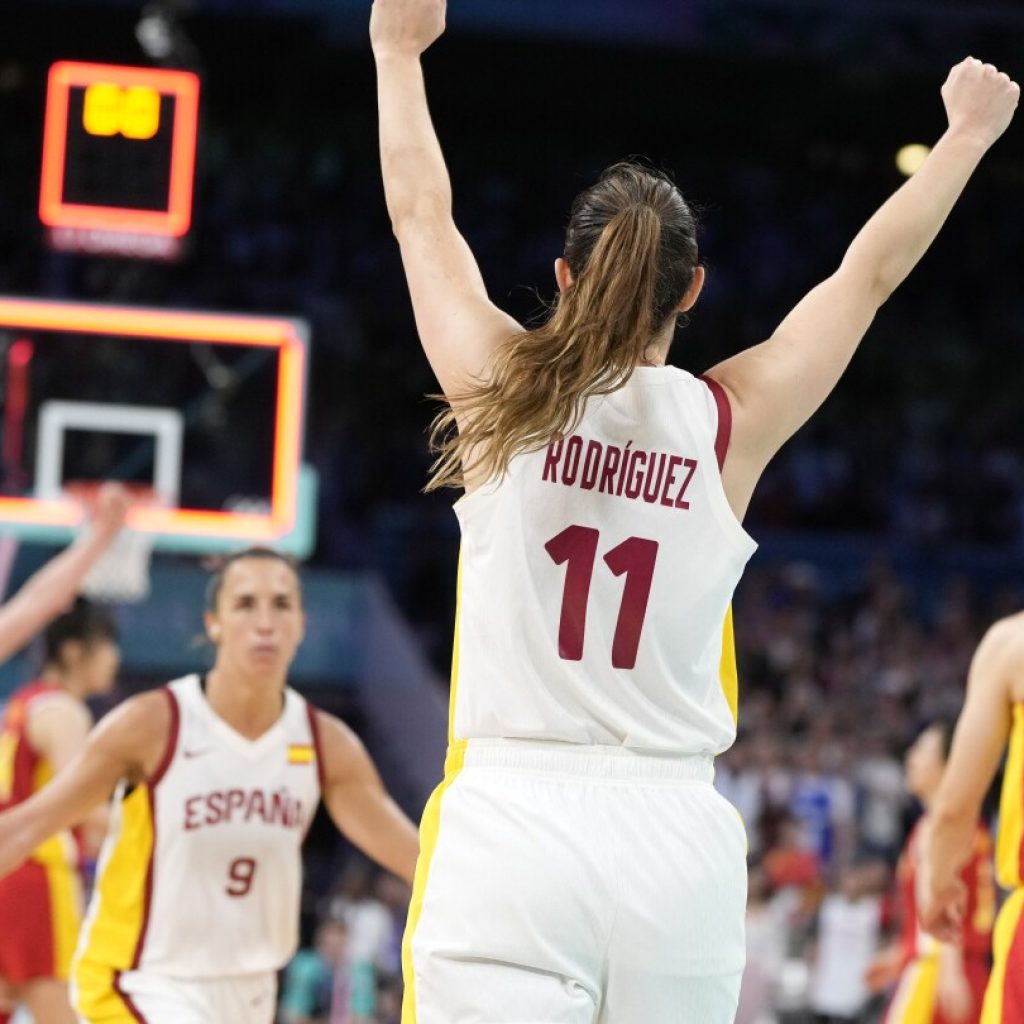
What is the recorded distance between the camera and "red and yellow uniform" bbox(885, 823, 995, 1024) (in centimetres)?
625

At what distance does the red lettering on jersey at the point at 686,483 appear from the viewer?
273 cm

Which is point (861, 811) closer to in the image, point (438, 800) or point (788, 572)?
point (788, 572)

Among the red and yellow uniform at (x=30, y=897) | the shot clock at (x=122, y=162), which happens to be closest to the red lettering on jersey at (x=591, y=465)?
the red and yellow uniform at (x=30, y=897)

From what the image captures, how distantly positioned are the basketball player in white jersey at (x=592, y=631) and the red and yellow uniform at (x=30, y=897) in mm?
3418

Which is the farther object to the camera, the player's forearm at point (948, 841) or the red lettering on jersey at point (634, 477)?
the player's forearm at point (948, 841)

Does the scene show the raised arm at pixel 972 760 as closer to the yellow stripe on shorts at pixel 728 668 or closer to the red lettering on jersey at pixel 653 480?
the yellow stripe on shorts at pixel 728 668

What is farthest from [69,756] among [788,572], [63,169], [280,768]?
[788,572]

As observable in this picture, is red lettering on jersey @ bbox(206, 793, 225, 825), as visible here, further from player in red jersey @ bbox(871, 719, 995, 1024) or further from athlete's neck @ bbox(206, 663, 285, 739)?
player in red jersey @ bbox(871, 719, 995, 1024)

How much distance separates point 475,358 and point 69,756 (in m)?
3.40

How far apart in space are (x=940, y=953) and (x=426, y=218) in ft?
13.0

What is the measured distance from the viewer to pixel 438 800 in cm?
270

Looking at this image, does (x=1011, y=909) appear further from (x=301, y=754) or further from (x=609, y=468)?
(x=301, y=754)

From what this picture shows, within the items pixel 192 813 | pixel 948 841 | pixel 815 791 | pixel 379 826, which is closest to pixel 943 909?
pixel 948 841

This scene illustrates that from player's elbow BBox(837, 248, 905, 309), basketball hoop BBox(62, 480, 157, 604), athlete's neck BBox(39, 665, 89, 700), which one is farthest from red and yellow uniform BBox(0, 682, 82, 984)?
basketball hoop BBox(62, 480, 157, 604)
